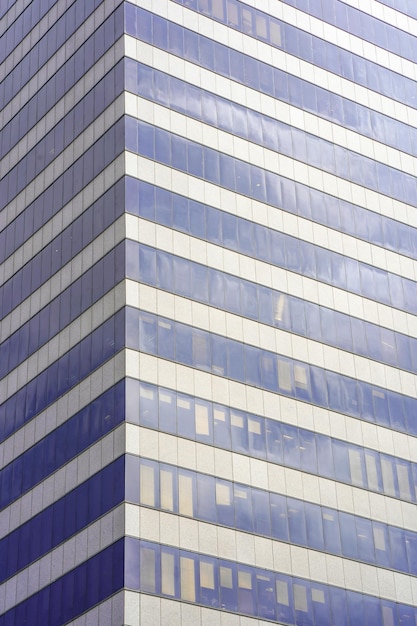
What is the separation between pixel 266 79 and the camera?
246ft

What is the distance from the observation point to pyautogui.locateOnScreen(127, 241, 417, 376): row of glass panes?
64.5 meters

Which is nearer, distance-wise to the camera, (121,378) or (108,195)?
(121,378)

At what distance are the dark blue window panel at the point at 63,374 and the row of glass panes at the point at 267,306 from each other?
10.7 ft

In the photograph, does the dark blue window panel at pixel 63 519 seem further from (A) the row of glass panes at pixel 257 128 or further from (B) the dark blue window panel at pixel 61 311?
(A) the row of glass panes at pixel 257 128

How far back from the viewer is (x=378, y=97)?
3159 inches

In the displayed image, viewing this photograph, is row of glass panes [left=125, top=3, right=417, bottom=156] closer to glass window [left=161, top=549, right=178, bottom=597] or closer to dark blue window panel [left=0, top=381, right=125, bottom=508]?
dark blue window panel [left=0, top=381, right=125, bottom=508]

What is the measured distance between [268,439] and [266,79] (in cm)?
2312

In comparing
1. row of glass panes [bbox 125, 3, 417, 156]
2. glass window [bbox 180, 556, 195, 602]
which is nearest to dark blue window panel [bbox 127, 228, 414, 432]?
glass window [bbox 180, 556, 195, 602]

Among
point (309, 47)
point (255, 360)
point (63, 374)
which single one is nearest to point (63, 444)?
point (63, 374)

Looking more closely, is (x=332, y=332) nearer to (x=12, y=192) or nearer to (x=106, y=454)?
(x=106, y=454)

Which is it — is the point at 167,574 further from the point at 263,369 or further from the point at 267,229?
the point at 267,229

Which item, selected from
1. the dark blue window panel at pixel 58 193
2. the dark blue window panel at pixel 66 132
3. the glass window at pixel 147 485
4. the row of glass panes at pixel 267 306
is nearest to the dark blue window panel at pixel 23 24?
the dark blue window panel at pixel 66 132

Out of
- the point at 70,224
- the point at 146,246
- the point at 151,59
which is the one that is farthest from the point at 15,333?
the point at 151,59

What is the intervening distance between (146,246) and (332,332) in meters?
12.5
